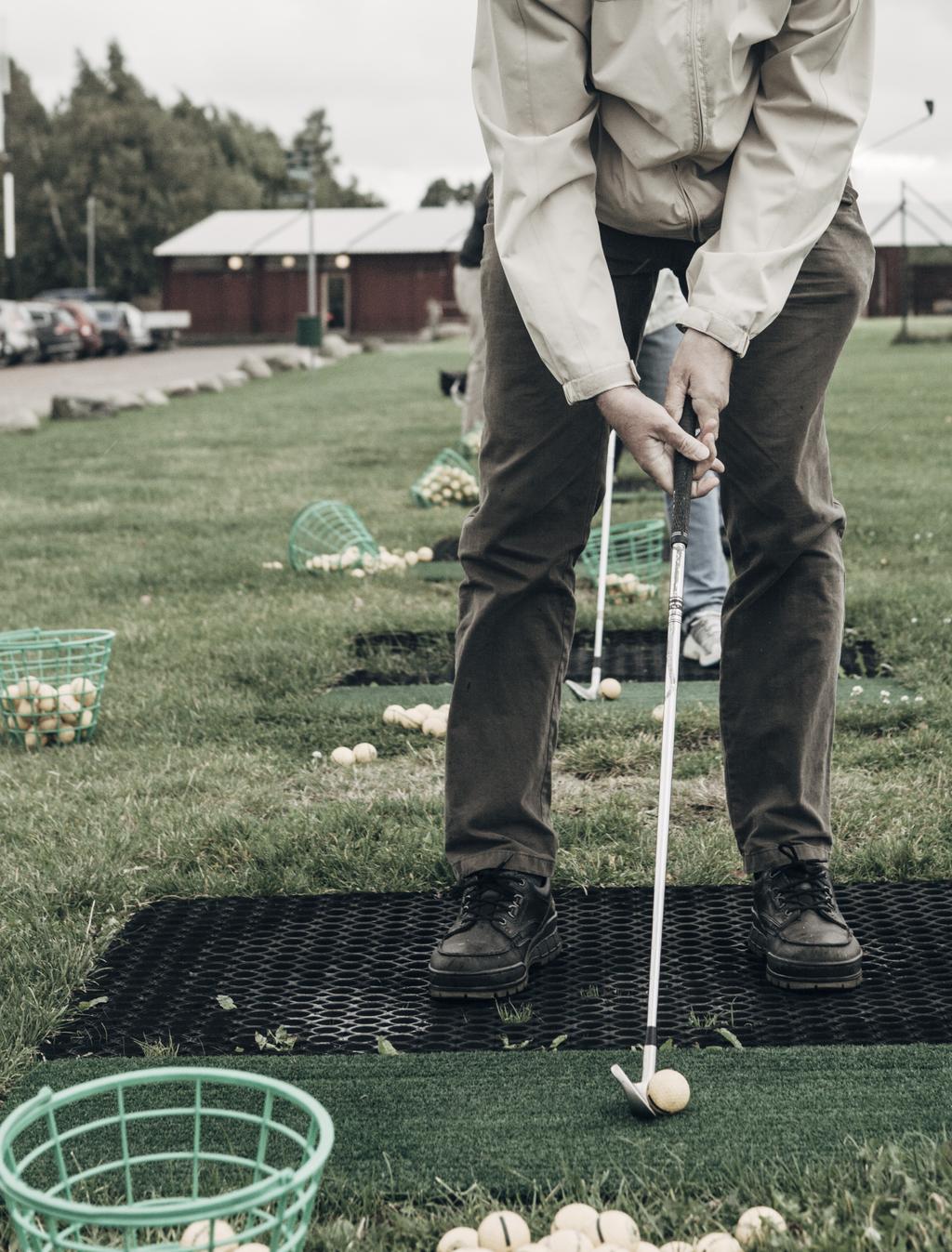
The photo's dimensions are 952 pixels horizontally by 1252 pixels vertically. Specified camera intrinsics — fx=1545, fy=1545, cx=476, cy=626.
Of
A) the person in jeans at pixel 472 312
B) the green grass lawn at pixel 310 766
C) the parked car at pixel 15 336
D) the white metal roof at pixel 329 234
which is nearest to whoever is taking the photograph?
the green grass lawn at pixel 310 766

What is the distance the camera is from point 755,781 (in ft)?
9.73

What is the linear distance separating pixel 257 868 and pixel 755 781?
118 centimetres

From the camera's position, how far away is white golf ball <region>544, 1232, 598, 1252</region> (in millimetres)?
1852

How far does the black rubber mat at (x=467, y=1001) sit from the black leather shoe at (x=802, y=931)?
3 centimetres

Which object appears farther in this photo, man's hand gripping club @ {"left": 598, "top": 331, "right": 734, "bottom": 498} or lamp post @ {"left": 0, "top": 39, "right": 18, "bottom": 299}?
lamp post @ {"left": 0, "top": 39, "right": 18, "bottom": 299}

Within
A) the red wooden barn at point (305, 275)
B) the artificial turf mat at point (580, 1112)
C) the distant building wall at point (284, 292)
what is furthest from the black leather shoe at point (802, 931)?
the distant building wall at point (284, 292)

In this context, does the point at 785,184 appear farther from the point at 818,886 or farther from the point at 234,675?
the point at 234,675

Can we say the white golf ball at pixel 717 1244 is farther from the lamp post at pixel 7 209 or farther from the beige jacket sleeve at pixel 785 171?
the lamp post at pixel 7 209

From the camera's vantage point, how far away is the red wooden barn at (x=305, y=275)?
53.3 m

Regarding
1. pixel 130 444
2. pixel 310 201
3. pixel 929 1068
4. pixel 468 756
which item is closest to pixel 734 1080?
pixel 929 1068

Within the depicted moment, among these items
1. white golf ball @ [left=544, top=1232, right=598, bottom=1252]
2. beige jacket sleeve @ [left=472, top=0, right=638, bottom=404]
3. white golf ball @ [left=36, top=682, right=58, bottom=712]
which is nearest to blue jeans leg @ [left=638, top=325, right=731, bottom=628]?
white golf ball @ [left=36, top=682, right=58, bottom=712]

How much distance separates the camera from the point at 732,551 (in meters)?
2.93

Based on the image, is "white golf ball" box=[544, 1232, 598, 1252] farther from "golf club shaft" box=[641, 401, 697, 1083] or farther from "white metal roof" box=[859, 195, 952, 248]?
"white metal roof" box=[859, 195, 952, 248]

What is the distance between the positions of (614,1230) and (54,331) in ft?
114
